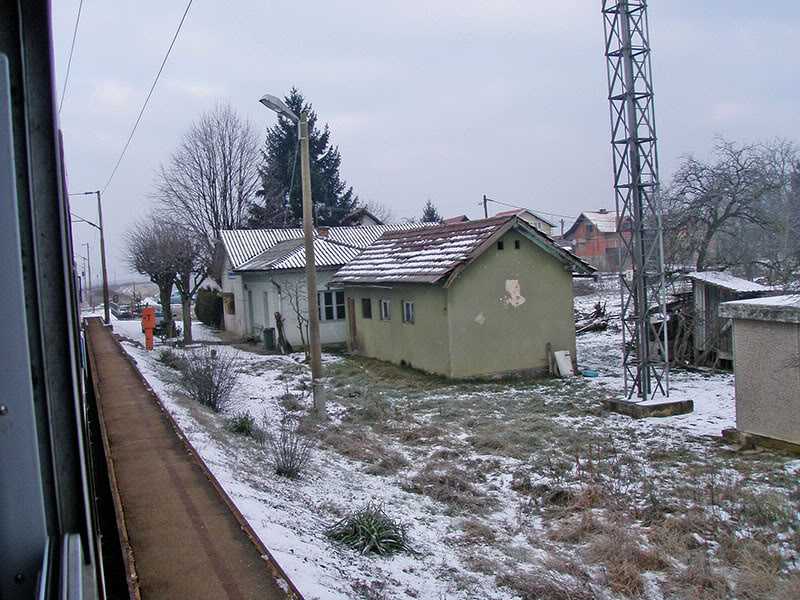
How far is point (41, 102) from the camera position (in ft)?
6.02

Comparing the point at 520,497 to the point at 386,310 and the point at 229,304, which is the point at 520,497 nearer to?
the point at 386,310

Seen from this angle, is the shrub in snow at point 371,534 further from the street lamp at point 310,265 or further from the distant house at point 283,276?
the distant house at point 283,276

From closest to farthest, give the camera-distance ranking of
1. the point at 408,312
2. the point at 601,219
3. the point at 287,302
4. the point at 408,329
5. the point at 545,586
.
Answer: the point at 545,586 < the point at 408,329 < the point at 408,312 < the point at 287,302 < the point at 601,219

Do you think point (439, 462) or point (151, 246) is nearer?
point (439, 462)

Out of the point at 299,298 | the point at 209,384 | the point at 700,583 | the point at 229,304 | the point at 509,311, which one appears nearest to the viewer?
the point at 700,583

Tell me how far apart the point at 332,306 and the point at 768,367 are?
16858 millimetres

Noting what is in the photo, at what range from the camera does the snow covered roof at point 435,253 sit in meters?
17.2

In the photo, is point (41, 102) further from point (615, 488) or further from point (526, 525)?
point (615, 488)

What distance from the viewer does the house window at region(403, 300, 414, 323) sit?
19031mm

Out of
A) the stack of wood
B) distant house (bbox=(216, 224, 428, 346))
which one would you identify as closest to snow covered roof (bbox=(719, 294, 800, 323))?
the stack of wood

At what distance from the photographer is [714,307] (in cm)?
1786

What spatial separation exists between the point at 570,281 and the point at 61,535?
17.5 metres

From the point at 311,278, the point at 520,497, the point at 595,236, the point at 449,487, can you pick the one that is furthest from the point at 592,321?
the point at 595,236

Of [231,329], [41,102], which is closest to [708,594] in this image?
[41,102]
